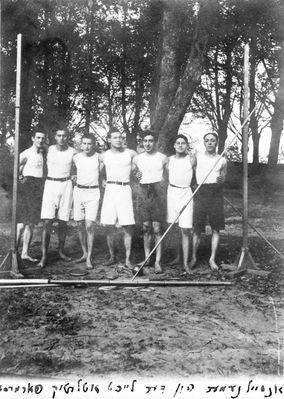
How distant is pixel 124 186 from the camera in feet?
20.7

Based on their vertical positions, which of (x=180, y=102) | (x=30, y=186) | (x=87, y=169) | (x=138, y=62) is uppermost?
(x=138, y=62)

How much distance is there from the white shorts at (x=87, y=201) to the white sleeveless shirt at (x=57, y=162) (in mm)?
334

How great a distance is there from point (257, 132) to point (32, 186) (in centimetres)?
1964

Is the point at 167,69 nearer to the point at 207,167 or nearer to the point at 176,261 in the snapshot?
the point at 207,167

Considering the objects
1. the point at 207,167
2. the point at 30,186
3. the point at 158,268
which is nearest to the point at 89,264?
the point at 158,268

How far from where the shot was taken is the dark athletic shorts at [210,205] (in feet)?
20.8

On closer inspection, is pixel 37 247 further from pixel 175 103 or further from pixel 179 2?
pixel 179 2

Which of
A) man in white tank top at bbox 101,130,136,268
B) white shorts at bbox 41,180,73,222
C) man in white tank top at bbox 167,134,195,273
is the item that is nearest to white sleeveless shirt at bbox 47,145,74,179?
white shorts at bbox 41,180,73,222

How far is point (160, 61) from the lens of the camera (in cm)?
845

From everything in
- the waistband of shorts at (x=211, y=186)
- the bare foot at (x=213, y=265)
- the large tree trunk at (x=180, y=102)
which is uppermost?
the large tree trunk at (x=180, y=102)

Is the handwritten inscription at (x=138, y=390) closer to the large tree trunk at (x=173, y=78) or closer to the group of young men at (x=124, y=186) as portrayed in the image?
the group of young men at (x=124, y=186)

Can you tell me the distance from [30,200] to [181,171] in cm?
238

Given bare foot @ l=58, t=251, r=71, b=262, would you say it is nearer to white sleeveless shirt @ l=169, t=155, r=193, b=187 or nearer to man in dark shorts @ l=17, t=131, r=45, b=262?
man in dark shorts @ l=17, t=131, r=45, b=262

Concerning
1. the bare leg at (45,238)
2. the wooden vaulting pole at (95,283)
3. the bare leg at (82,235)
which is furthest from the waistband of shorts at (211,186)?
the bare leg at (45,238)
